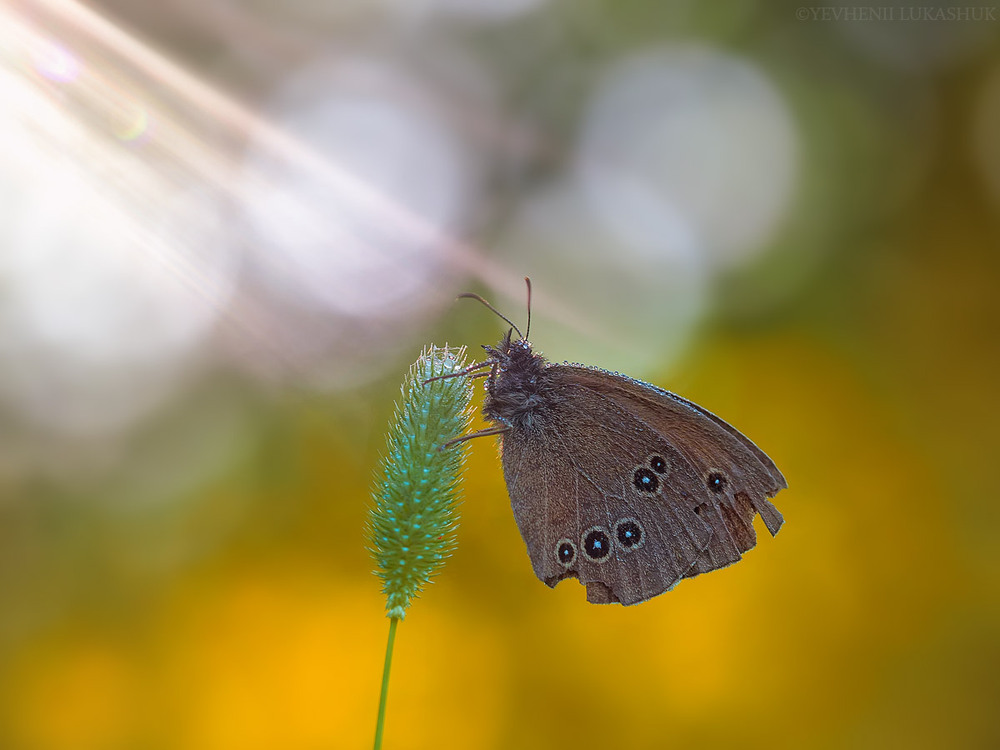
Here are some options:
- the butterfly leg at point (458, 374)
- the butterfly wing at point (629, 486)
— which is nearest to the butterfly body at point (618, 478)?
the butterfly wing at point (629, 486)

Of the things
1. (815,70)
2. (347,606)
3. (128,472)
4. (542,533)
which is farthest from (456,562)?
(815,70)

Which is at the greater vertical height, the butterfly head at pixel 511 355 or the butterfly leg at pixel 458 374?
the butterfly head at pixel 511 355

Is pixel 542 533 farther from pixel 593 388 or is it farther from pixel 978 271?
pixel 978 271

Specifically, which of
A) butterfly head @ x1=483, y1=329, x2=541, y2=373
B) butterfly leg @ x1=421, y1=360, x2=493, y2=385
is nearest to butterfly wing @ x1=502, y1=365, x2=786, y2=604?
butterfly head @ x1=483, y1=329, x2=541, y2=373

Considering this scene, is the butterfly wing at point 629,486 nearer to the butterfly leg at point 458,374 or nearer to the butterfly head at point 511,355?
the butterfly head at point 511,355

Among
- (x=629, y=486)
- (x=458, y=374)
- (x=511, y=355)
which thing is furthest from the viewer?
(x=511, y=355)

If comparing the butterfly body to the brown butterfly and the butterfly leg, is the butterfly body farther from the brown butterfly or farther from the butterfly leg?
the butterfly leg

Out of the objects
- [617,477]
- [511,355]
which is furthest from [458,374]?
[617,477]

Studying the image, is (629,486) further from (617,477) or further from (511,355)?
(511,355)
